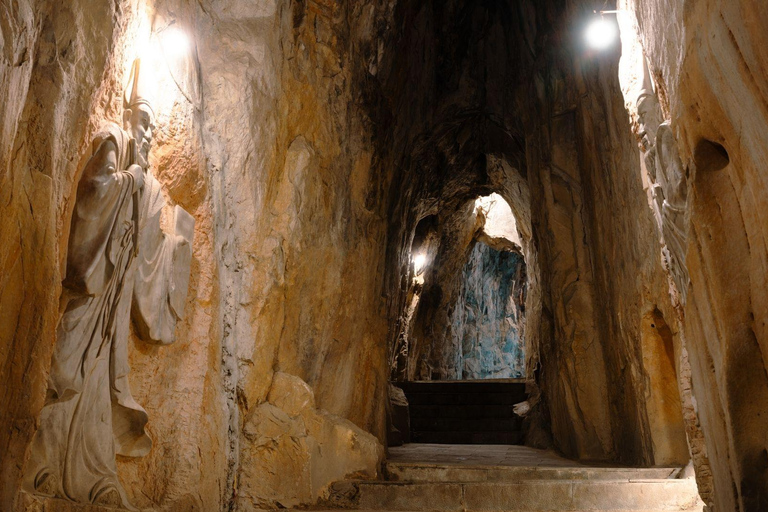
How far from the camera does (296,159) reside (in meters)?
6.25

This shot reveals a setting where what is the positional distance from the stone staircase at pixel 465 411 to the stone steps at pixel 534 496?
231 inches

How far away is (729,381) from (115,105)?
12.0 ft

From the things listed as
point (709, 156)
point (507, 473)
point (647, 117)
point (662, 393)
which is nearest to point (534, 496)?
point (507, 473)

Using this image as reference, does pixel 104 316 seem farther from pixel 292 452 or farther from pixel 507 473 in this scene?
pixel 507 473

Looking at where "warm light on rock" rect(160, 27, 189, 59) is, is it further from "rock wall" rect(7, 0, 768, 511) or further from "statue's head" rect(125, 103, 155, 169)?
"statue's head" rect(125, 103, 155, 169)

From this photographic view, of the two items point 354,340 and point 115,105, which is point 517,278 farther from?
point 115,105

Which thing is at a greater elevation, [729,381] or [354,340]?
[354,340]

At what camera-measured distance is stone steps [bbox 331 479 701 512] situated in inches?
217

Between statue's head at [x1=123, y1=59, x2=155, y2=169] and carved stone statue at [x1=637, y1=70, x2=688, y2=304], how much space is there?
3213 mm

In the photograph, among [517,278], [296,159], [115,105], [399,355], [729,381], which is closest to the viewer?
[729,381]

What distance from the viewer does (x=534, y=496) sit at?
559cm

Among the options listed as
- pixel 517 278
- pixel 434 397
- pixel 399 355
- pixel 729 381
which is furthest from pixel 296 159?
pixel 517 278

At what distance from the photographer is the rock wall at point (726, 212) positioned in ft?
8.45

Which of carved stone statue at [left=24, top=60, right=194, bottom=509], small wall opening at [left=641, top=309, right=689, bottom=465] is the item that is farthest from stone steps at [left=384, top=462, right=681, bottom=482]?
carved stone statue at [left=24, top=60, right=194, bottom=509]
